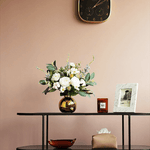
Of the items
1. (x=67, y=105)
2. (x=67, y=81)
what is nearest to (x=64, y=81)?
(x=67, y=81)

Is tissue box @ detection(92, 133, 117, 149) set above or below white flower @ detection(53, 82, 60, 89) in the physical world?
below

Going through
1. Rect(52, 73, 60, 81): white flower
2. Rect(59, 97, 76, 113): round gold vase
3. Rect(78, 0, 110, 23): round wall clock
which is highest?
Rect(78, 0, 110, 23): round wall clock

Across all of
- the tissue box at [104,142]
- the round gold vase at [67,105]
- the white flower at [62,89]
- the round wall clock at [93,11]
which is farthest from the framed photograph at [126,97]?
the round wall clock at [93,11]

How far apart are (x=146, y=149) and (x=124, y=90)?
0.50 metres

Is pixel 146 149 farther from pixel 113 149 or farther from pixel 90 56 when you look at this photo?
pixel 90 56

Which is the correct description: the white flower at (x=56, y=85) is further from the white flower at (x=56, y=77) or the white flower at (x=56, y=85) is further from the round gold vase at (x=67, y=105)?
the round gold vase at (x=67, y=105)

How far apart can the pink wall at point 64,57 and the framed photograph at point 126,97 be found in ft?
0.87

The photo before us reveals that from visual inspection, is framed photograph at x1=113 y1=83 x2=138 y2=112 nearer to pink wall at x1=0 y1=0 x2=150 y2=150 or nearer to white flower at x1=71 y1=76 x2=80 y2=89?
pink wall at x1=0 y1=0 x2=150 y2=150

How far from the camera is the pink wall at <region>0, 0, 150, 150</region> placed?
217cm

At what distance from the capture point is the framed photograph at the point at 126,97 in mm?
1853

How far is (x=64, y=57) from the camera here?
2244 mm

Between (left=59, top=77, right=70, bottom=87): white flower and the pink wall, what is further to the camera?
the pink wall

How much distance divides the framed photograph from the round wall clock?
74 centimetres

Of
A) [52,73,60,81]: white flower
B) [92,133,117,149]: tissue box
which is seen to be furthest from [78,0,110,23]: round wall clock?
[92,133,117,149]: tissue box
